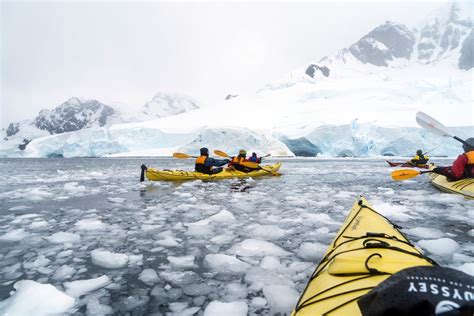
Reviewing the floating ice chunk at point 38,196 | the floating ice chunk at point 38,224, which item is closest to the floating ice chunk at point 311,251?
the floating ice chunk at point 38,224

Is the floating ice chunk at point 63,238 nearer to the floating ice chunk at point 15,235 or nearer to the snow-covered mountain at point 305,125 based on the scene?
the floating ice chunk at point 15,235

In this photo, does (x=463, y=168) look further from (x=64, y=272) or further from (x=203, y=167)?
(x=64, y=272)

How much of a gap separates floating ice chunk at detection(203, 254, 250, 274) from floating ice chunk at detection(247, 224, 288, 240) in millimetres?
791

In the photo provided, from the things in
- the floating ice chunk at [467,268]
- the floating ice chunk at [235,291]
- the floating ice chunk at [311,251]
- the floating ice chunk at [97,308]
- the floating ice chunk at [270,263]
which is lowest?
the floating ice chunk at [97,308]

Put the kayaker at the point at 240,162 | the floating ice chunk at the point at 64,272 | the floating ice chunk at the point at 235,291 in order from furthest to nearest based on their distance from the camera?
1. the kayaker at the point at 240,162
2. the floating ice chunk at the point at 64,272
3. the floating ice chunk at the point at 235,291

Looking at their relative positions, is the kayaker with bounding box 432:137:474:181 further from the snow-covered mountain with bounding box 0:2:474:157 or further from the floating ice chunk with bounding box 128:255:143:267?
the snow-covered mountain with bounding box 0:2:474:157

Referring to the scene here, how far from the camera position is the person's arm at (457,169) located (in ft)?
20.9

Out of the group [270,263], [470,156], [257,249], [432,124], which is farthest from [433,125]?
[270,263]

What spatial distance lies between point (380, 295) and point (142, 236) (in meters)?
3.15

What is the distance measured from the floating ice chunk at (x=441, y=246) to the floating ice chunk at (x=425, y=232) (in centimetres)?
30

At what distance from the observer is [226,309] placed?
209cm

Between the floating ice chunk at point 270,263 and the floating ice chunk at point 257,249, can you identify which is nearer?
the floating ice chunk at point 270,263

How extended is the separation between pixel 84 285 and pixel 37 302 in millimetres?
346

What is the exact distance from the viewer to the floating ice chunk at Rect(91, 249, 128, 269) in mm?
2879
